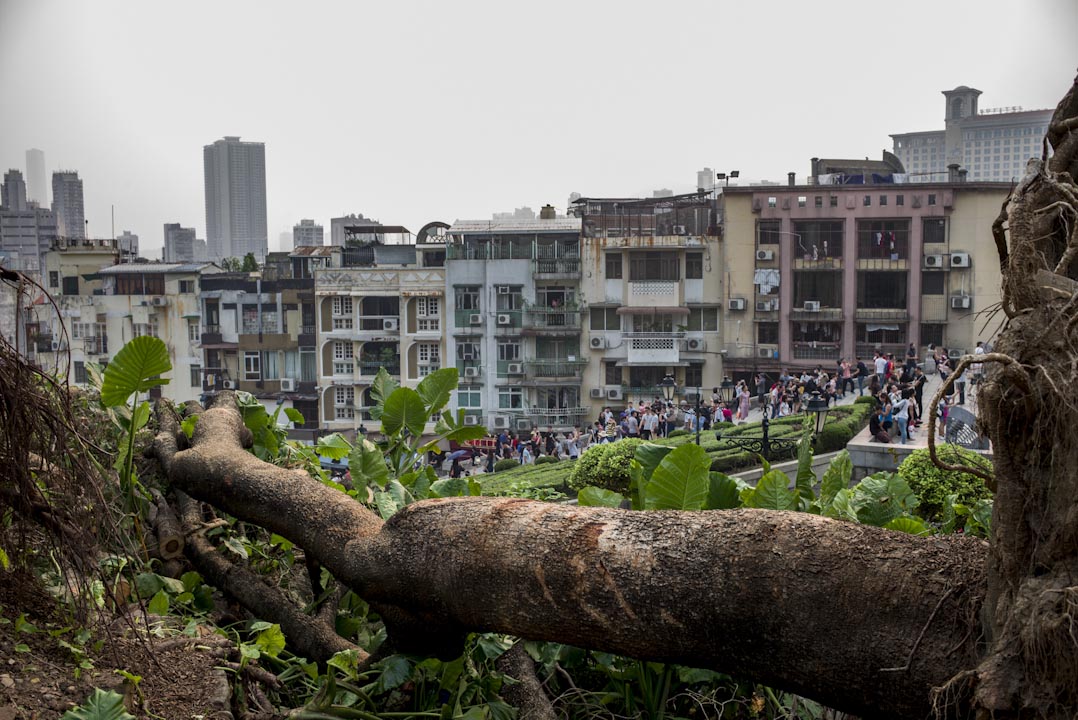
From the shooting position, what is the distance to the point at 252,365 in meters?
20.0

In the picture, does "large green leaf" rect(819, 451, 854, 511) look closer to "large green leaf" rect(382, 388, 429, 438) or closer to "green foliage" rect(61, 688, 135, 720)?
"large green leaf" rect(382, 388, 429, 438)

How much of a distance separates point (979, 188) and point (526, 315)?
7713 mm

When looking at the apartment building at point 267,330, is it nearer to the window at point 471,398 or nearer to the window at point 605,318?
the window at point 471,398

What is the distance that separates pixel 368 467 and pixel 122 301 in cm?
1703

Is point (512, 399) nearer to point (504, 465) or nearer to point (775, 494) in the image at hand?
point (504, 465)

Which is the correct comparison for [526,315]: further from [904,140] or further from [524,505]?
[524,505]

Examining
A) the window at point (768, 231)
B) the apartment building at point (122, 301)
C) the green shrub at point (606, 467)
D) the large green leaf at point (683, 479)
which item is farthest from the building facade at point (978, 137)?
the large green leaf at point (683, 479)

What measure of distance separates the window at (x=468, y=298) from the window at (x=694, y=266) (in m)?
3.73

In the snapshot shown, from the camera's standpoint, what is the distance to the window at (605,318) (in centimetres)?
1856

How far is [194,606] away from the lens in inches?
124

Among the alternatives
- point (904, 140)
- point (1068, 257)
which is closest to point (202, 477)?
point (1068, 257)

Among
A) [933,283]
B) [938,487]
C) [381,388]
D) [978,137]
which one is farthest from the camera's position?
[978,137]

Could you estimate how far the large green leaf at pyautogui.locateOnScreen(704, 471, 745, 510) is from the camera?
2.84 metres

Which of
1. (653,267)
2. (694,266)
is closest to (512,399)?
(653,267)
